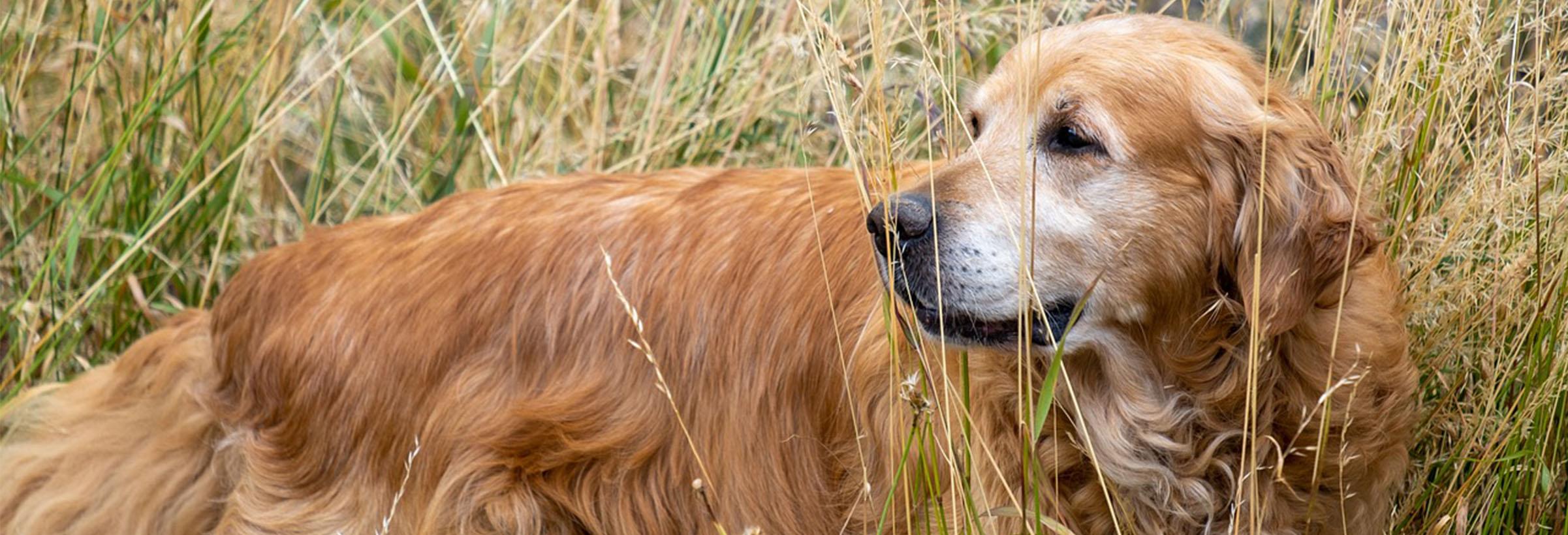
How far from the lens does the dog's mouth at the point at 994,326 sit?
8.45ft

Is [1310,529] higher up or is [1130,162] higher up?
[1130,162]

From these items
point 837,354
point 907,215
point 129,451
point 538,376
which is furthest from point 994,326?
point 129,451

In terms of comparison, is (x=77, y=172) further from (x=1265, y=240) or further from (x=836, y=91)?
(x=1265, y=240)

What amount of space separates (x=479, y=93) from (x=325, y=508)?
5.30ft

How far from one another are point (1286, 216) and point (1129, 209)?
10.2 inches

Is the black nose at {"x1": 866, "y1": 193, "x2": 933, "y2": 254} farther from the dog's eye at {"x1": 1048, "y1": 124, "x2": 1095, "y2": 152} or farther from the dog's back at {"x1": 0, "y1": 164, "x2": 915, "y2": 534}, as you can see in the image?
the dog's back at {"x1": 0, "y1": 164, "x2": 915, "y2": 534}

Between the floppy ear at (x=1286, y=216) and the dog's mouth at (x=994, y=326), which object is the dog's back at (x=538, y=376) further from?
the floppy ear at (x=1286, y=216)

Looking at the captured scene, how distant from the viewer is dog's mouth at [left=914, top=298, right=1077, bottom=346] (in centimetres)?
257

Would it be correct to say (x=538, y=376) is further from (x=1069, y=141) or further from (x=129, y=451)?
(x=1069, y=141)

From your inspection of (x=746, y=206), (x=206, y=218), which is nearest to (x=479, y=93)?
(x=206, y=218)

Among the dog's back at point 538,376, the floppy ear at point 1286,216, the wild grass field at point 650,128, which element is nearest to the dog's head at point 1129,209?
the floppy ear at point 1286,216

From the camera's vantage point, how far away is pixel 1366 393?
2721 mm

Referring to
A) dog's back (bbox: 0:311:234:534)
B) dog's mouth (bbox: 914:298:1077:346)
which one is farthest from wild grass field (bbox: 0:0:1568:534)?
dog's back (bbox: 0:311:234:534)

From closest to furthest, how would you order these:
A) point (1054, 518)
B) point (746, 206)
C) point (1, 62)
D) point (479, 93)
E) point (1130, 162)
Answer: point (1130, 162) → point (1054, 518) → point (746, 206) → point (1, 62) → point (479, 93)
